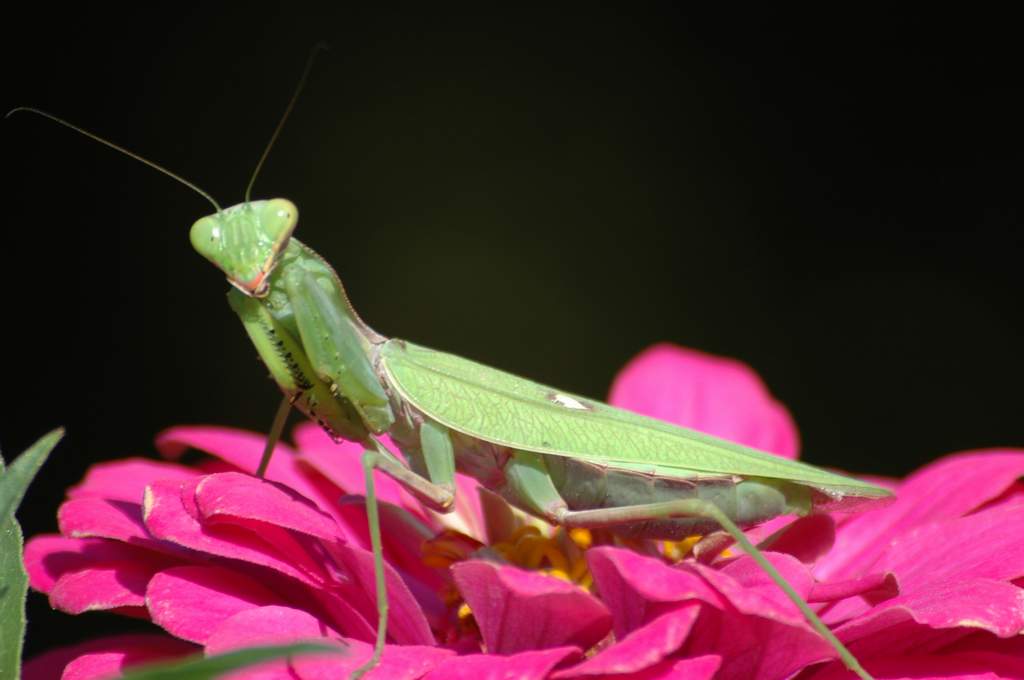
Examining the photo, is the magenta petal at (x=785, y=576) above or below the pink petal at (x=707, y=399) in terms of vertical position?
below

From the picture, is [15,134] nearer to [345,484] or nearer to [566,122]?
[566,122]

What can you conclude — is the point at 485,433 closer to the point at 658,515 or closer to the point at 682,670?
the point at 658,515

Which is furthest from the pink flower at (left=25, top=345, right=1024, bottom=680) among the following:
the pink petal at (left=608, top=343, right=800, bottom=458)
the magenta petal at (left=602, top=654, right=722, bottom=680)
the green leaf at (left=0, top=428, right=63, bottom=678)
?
the pink petal at (left=608, top=343, right=800, bottom=458)

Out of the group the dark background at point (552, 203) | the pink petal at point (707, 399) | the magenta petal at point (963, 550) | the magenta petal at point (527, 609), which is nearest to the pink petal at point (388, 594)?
the magenta petal at point (527, 609)

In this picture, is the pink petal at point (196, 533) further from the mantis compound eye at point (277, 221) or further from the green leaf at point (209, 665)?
the green leaf at point (209, 665)

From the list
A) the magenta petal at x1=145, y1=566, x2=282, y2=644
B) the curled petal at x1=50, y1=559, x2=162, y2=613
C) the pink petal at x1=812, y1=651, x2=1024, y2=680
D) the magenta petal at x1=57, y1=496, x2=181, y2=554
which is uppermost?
the pink petal at x1=812, y1=651, x2=1024, y2=680

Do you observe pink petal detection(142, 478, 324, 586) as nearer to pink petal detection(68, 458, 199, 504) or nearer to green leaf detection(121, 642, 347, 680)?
pink petal detection(68, 458, 199, 504)

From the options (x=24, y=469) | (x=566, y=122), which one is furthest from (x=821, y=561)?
(x=566, y=122)

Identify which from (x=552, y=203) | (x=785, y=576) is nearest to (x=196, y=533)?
(x=785, y=576)
